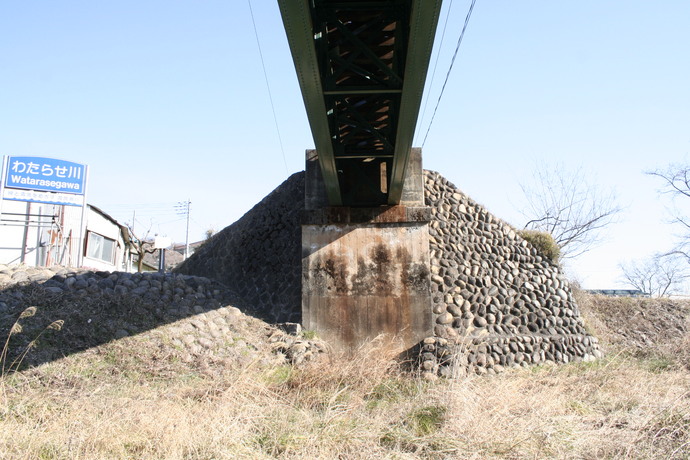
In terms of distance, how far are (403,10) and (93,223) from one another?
70.8ft

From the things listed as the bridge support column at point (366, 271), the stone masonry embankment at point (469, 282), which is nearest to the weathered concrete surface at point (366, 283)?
the bridge support column at point (366, 271)

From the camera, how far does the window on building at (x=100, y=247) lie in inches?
935

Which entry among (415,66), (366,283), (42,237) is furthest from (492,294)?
(42,237)

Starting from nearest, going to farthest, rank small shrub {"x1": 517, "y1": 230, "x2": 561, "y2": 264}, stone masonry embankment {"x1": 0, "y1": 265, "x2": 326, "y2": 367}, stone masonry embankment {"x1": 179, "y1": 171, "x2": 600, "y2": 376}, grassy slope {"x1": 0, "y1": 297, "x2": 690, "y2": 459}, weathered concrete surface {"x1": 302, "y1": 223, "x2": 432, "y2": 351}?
grassy slope {"x1": 0, "y1": 297, "x2": 690, "y2": 459} < stone masonry embankment {"x1": 0, "y1": 265, "x2": 326, "y2": 367} < weathered concrete surface {"x1": 302, "y1": 223, "x2": 432, "y2": 351} < stone masonry embankment {"x1": 179, "y1": 171, "x2": 600, "y2": 376} < small shrub {"x1": 517, "y1": 230, "x2": 561, "y2": 264}

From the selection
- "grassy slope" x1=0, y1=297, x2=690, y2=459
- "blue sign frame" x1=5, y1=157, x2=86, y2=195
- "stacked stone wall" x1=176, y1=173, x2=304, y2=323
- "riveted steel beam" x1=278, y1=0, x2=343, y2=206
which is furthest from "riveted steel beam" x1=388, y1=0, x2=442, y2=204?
"blue sign frame" x1=5, y1=157, x2=86, y2=195

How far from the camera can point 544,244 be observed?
48.1ft

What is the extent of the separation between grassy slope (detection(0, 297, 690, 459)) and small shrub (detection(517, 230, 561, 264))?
5806 mm

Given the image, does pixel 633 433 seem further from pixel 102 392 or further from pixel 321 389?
pixel 102 392

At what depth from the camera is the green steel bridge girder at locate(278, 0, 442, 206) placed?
5.75m

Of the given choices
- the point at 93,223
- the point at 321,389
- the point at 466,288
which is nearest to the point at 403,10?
the point at 321,389

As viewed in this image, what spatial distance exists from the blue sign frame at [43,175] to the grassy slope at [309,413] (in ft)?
32.5

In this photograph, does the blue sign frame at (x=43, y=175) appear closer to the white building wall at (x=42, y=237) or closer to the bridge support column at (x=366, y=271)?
the white building wall at (x=42, y=237)

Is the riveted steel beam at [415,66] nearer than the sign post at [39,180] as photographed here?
Yes

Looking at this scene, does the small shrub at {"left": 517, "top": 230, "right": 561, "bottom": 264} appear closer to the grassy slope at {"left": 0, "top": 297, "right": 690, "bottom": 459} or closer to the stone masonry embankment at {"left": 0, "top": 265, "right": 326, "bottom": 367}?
the grassy slope at {"left": 0, "top": 297, "right": 690, "bottom": 459}
